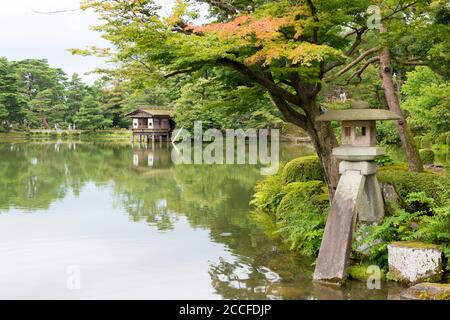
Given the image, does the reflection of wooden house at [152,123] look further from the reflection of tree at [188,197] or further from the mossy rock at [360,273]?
the mossy rock at [360,273]

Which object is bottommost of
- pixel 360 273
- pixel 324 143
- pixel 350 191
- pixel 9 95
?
pixel 360 273

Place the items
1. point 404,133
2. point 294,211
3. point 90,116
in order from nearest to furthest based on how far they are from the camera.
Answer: point 294,211
point 404,133
point 90,116

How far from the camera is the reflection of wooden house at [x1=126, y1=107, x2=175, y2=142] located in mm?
44812

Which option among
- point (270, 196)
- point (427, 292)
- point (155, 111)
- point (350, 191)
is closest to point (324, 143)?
point (350, 191)

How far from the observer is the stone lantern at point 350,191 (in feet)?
22.7

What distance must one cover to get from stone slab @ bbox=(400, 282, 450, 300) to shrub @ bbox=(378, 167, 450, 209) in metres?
2.74

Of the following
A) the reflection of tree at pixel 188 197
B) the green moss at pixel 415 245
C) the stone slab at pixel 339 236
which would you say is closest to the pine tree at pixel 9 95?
the reflection of tree at pixel 188 197

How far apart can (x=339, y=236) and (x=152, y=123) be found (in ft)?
129

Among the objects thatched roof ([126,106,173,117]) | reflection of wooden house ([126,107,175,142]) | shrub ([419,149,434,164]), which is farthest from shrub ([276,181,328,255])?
reflection of wooden house ([126,107,175,142])

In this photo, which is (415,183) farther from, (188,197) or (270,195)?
(188,197)

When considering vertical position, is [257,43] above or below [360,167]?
above

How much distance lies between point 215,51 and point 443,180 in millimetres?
4719

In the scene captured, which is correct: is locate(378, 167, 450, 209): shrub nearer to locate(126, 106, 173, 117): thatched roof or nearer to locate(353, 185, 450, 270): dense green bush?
locate(353, 185, 450, 270): dense green bush

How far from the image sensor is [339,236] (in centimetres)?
705
